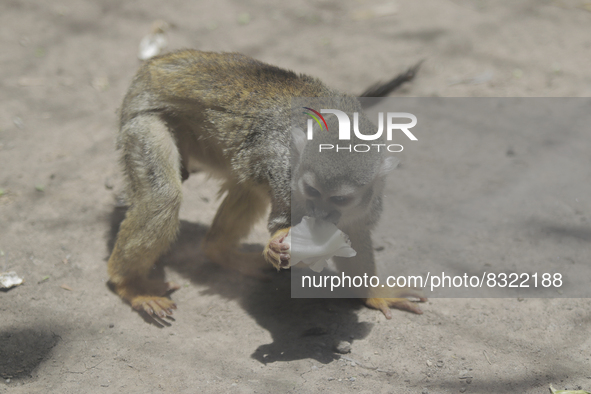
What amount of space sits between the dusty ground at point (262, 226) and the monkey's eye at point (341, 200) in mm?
1002

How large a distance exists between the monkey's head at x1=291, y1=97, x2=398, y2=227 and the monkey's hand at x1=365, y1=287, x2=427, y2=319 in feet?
2.74

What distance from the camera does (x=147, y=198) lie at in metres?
3.26

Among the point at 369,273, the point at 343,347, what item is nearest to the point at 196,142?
the point at 369,273

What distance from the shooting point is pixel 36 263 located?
3.76 metres

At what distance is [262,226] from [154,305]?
4.95ft

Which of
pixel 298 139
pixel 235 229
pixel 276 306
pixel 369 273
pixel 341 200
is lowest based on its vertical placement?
pixel 276 306

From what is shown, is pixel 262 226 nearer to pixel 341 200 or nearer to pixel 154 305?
pixel 154 305

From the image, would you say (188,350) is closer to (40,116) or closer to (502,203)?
(502,203)

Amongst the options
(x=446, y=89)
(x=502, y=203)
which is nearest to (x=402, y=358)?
(x=502, y=203)

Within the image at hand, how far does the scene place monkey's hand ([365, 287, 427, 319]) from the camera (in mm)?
3552

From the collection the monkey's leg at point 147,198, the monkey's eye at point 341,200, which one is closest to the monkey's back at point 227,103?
the monkey's leg at point 147,198

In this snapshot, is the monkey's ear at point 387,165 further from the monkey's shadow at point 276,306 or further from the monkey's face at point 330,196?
the monkey's shadow at point 276,306

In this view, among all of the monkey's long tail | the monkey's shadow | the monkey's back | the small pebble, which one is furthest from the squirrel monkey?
the monkey's long tail

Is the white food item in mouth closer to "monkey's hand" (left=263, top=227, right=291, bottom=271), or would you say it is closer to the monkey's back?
"monkey's hand" (left=263, top=227, right=291, bottom=271)
